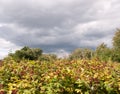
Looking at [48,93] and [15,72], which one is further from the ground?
[15,72]

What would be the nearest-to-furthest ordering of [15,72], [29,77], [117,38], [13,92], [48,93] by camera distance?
[48,93]
[13,92]
[29,77]
[15,72]
[117,38]

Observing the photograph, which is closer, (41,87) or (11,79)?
(41,87)

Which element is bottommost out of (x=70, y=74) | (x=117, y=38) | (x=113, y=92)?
(x=113, y=92)

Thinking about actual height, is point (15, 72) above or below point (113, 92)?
above

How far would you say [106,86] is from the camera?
19.3 feet

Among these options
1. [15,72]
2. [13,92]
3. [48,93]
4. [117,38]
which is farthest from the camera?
[117,38]

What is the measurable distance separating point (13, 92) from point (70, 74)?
112 cm

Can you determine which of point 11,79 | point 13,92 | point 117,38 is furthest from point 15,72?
point 117,38

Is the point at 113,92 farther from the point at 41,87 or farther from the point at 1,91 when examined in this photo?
the point at 1,91

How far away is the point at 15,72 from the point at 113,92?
8.01 feet

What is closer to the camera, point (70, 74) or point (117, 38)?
point (70, 74)

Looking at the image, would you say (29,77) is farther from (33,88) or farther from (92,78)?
(92,78)

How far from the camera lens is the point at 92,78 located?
609cm

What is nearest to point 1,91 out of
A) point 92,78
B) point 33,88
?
point 33,88
